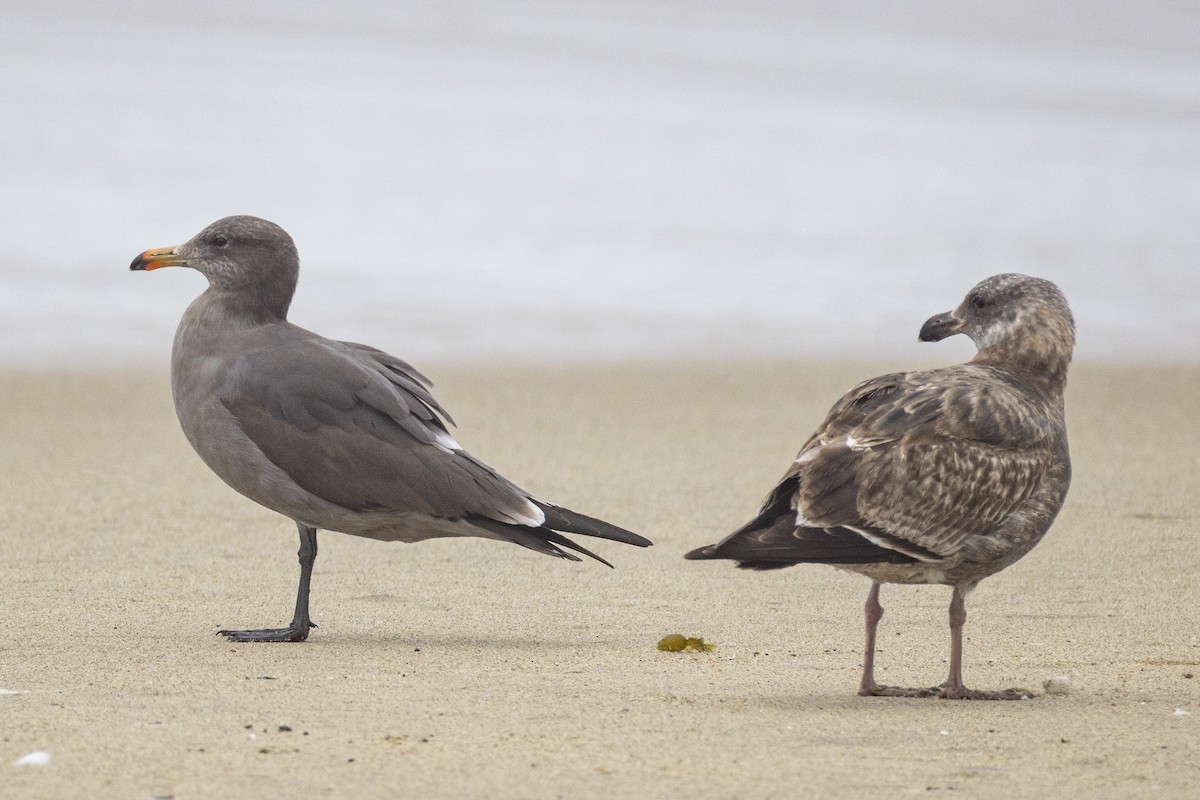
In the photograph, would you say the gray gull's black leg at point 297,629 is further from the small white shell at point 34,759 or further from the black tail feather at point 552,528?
the small white shell at point 34,759

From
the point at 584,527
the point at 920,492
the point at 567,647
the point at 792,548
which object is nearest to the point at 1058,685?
the point at 920,492

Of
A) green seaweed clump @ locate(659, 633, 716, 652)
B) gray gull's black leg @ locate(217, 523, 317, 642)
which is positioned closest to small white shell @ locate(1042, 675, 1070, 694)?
green seaweed clump @ locate(659, 633, 716, 652)

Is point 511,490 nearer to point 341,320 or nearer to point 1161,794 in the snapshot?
point 1161,794

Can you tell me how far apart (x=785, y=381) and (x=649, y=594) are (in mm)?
5224

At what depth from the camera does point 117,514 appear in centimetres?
721

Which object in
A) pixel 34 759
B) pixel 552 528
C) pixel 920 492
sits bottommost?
pixel 34 759

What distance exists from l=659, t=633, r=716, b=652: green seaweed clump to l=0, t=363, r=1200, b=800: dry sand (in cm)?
7

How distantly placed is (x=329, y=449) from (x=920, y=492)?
201 cm

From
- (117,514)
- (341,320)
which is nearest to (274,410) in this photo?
(117,514)

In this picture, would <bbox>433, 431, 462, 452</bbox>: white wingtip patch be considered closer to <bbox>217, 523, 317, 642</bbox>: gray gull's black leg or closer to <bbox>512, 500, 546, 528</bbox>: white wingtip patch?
<bbox>512, 500, 546, 528</bbox>: white wingtip patch

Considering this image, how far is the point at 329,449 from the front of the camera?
5438mm

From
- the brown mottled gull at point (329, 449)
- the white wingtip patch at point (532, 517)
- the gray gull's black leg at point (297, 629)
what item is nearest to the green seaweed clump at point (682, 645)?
the brown mottled gull at point (329, 449)

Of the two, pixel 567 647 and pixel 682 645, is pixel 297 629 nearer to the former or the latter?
pixel 567 647

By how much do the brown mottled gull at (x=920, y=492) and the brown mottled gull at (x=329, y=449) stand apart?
3.49ft
